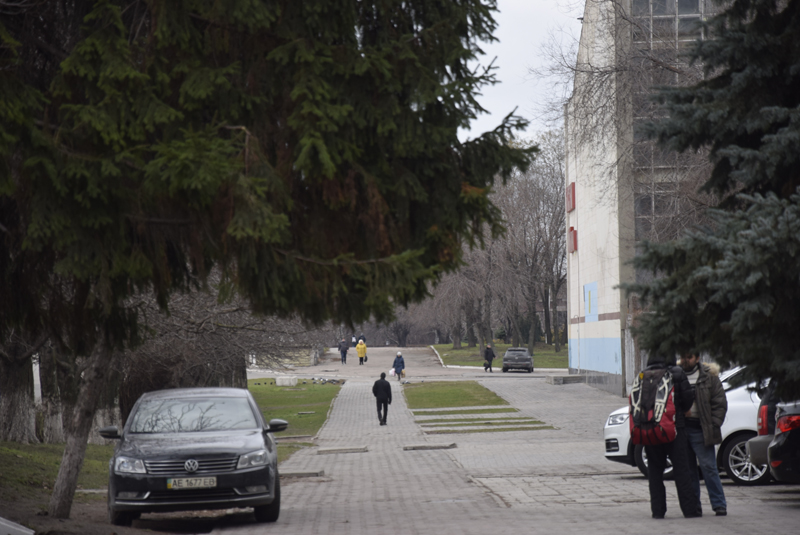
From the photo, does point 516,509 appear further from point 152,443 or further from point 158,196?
point 158,196

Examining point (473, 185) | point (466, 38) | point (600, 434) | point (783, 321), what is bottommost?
point (600, 434)

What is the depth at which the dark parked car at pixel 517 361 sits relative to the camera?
2096 inches

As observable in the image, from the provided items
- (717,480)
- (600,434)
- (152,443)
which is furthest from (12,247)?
(600,434)

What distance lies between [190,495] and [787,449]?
20.3 feet

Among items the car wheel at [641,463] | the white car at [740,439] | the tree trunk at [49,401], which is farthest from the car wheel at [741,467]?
the tree trunk at [49,401]

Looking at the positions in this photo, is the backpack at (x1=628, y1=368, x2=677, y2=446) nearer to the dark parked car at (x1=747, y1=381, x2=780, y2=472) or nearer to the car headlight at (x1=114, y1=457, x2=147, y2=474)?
the dark parked car at (x1=747, y1=381, x2=780, y2=472)

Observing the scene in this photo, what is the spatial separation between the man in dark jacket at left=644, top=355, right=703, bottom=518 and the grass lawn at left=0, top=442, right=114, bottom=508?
25.4 feet

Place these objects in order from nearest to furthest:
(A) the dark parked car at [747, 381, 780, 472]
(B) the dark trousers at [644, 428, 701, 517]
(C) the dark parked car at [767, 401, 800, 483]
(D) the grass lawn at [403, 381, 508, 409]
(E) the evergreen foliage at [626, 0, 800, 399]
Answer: (E) the evergreen foliage at [626, 0, 800, 399], (B) the dark trousers at [644, 428, 701, 517], (C) the dark parked car at [767, 401, 800, 483], (A) the dark parked car at [747, 381, 780, 472], (D) the grass lawn at [403, 381, 508, 409]

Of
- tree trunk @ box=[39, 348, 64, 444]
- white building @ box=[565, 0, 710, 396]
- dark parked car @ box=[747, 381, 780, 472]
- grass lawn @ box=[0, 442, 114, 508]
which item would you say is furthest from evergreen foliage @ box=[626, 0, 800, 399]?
tree trunk @ box=[39, 348, 64, 444]

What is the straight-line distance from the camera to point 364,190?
23.9ft

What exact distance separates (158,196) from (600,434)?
58.5ft

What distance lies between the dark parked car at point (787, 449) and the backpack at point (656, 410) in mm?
1420

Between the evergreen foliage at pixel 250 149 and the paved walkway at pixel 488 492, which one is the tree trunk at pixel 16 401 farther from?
the evergreen foliage at pixel 250 149

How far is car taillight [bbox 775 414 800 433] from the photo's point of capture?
31.7ft
